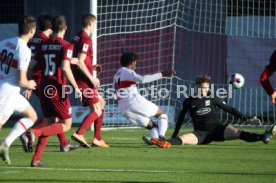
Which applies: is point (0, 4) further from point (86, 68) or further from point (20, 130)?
point (20, 130)

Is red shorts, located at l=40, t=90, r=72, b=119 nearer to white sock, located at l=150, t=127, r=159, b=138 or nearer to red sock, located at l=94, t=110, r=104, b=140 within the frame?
red sock, located at l=94, t=110, r=104, b=140

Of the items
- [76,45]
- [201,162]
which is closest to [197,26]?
[76,45]

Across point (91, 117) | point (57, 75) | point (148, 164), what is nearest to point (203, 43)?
point (91, 117)

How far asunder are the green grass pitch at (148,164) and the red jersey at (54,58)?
1078 mm

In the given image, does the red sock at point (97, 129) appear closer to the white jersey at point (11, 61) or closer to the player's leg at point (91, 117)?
the player's leg at point (91, 117)

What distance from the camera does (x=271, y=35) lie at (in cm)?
2369

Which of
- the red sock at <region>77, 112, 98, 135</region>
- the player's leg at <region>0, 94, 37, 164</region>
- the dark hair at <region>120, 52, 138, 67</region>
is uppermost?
the dark hair at <region>120, 52, 138, 67</region>

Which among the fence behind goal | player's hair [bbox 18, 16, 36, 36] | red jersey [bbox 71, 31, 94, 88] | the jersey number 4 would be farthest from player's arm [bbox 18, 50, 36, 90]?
the fence behind goal

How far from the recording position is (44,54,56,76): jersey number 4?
12.8 metres

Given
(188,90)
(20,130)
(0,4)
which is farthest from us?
(0,4)

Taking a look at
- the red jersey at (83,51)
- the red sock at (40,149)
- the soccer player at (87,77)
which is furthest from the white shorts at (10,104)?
the red jersey at (83,51)

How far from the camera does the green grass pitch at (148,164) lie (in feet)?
34.3

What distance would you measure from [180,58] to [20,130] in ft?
40.1

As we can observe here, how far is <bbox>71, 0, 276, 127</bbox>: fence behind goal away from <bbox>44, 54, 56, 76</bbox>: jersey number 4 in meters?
9.78
